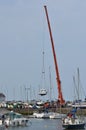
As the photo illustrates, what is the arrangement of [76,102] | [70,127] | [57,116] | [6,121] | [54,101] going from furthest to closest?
[54,101] → [76,102] → [57,116] → [6,121] → [70,127]

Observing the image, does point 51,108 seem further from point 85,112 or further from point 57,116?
point 57,116

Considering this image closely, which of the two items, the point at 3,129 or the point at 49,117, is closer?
the point at 3,129

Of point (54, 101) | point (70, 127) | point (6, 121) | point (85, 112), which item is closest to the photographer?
point (70, 127)

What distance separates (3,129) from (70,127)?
10.6 m

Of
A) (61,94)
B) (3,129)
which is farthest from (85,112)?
(3,129)

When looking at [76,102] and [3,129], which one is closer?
[3,129]

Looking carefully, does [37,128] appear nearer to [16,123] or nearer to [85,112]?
[16,123]

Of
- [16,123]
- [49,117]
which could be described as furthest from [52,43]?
[16,123]

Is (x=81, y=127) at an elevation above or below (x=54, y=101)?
below

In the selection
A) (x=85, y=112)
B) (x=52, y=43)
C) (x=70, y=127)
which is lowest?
(x=70, y=127)

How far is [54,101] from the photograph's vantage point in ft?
575

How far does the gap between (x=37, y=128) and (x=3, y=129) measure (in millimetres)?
11869

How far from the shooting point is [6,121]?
100 metres

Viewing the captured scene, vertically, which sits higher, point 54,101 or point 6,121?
point 54,101
